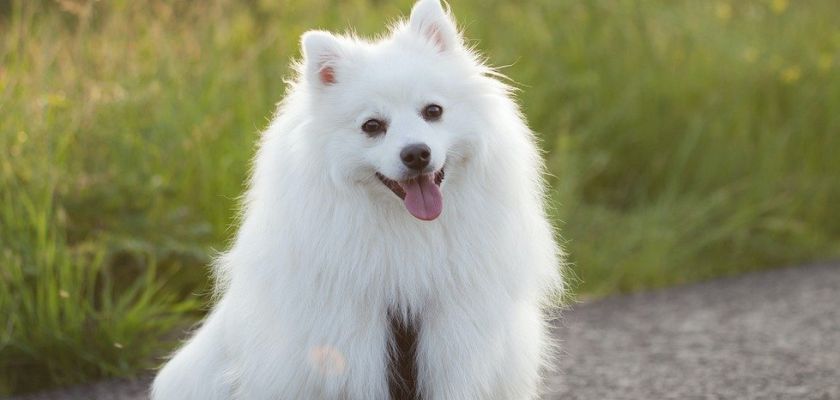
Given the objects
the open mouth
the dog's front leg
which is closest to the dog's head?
the open mouth

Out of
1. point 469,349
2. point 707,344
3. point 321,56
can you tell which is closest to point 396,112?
point 321,56

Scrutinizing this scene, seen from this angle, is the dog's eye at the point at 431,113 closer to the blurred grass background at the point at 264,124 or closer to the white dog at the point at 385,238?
the white dog at the point at 385,238

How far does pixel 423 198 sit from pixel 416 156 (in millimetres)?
155

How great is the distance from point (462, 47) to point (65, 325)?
8.59ft

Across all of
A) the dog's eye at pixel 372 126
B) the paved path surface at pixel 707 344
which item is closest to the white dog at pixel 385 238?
the dog's eye at pixel 372 126

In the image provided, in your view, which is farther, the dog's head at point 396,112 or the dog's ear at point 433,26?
the dog's ear at point 433,26

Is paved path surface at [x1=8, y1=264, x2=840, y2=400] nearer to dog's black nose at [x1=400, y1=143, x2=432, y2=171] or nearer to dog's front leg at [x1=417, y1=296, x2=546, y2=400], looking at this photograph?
dog's front leg at [x1=417, y1=296, x2=546, y2=400]

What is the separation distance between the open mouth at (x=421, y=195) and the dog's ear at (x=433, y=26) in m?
0.47

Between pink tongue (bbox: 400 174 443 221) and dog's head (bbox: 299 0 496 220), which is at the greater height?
dog's head (bbox: 299 0 496 220)

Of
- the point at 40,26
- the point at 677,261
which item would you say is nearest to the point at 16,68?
the point at 40,26

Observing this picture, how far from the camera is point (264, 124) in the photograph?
6.77 metres

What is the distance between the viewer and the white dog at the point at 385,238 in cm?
337

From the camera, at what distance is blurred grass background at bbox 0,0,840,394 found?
5332 millimetres

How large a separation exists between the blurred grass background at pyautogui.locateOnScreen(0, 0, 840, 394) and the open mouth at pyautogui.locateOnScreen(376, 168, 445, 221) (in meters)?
1.77
